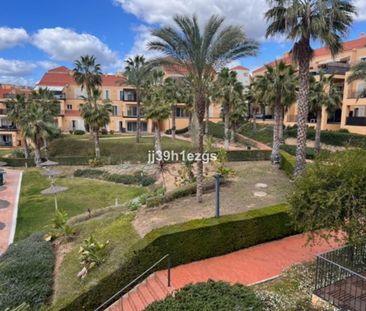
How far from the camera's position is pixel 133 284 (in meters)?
10.7

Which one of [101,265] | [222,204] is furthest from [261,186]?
[101,265]

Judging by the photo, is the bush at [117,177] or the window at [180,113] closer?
the bush at [117,177]

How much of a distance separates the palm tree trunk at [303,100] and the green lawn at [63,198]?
1394 cm

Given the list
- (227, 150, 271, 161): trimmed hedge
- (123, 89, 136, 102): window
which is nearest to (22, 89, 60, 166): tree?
(123, 89, 136, 102): window

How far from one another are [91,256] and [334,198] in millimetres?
8890

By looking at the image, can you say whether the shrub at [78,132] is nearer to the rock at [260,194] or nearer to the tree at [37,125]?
the tree at [37,125]

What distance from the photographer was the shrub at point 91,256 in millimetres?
11641

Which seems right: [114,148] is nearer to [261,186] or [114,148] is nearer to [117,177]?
[117,177]

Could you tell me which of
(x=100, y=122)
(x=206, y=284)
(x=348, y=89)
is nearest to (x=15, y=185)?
(x=100, y=122)

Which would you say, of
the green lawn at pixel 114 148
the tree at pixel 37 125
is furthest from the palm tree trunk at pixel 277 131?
the tree at pixel 37 125

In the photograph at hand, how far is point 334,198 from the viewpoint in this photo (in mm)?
8711

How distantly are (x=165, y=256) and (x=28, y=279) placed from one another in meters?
5.41

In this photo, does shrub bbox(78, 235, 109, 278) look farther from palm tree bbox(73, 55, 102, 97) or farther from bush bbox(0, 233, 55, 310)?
palm tree bbox(73, 55, 102, 97)

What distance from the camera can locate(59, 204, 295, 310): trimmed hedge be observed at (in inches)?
403
